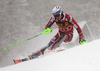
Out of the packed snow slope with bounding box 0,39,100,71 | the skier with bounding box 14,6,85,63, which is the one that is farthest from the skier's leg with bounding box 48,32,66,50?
the packed snow slope with bounding box 0,39,100,71

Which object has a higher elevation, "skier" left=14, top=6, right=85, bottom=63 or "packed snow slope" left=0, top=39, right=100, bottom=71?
"skier" left=14, top=6, right=85, bottom=63

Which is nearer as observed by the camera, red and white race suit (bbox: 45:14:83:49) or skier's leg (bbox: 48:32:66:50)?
red and white race suit (bbox: 45:14:83:49)

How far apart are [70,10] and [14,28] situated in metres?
2.08

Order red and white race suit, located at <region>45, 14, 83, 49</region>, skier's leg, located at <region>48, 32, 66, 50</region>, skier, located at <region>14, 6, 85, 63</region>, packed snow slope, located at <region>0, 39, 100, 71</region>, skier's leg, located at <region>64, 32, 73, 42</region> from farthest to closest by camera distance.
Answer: skier's leg, located at <region>64, 32, 73, 42</region> < skier's leg, located at <region>48, 32, 66, 50</region> < red and white race suit, located at <region>45, 14, 83, 49</region> < skier, located at <region>14, 6, 85, 63</region> < packed snow slope, located at <region>0, 39, 100, 71</region>

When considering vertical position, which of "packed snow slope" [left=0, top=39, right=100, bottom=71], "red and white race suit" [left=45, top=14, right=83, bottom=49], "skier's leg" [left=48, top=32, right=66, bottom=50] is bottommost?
"packed snow slope" [left=0, top=39, right=100, bottom=71]

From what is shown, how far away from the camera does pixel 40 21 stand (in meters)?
4.95

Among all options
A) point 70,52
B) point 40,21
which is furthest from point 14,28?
point 70,52

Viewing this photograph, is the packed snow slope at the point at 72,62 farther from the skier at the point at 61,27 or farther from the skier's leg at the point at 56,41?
the skier's leg at the point at 56,41

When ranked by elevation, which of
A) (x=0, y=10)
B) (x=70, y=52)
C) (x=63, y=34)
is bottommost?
(x=70, y=52)

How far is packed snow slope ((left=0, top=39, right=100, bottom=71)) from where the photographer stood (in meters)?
1.13

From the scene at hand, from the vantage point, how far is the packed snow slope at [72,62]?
1.13m

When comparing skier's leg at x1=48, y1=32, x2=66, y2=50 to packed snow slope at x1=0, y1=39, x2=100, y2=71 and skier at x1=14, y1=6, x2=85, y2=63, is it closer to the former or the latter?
skier at x1=14, y1=6, x2=85, y2=63

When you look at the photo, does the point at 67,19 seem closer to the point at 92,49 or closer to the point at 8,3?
the point at 92,49

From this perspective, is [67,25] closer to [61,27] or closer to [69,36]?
[61,27]
